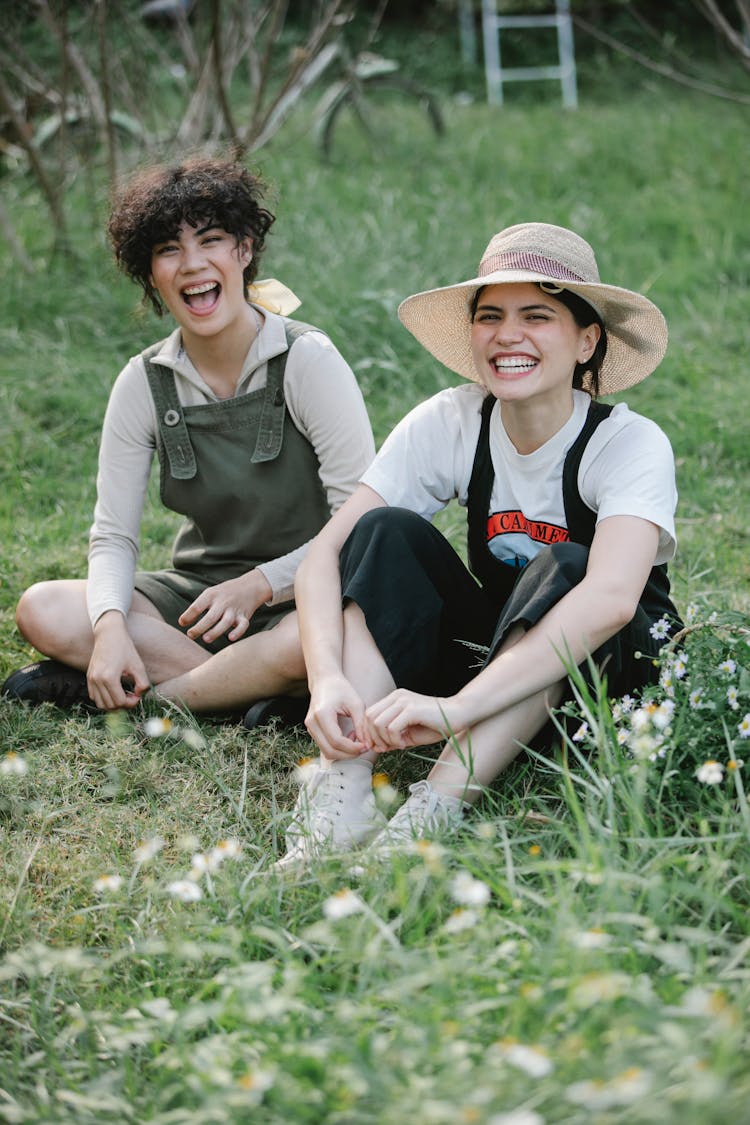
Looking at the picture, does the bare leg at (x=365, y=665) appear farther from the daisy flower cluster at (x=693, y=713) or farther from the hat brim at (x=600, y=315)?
the hat brim at (x=600, y=315)

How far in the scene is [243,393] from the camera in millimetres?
2799

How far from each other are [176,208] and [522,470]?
932 millimetres

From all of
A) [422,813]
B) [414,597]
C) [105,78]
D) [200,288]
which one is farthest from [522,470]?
[105,78]

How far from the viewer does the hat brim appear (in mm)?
2346

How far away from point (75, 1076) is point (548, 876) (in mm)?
731

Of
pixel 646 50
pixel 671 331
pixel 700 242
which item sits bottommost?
pixel 671 331

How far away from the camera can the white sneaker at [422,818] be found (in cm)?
205

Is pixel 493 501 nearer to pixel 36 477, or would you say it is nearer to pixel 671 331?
pixel 36 477

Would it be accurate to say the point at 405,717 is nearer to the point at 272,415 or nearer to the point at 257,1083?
the point at 257,1083

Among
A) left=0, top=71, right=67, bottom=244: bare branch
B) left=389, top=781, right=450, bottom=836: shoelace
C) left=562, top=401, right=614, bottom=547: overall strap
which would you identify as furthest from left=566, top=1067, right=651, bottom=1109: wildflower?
left=0, top=71, right=67, bottom=244: bare branch

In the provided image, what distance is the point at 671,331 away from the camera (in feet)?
16.5

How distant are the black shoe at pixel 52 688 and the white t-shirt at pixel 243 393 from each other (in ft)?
0.53

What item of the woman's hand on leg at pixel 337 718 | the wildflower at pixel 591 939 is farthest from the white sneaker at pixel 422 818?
the wildflower at pixel 591 939

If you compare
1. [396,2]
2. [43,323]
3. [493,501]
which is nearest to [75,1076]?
[493,501]
